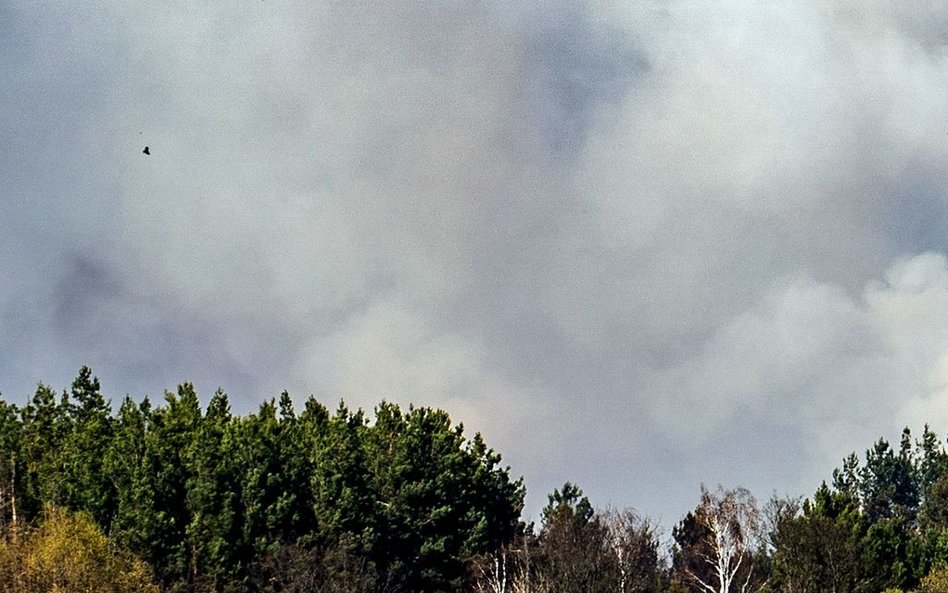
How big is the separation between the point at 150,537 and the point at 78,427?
2416 centimetres

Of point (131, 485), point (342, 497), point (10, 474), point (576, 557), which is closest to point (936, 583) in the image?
point (576, 557)

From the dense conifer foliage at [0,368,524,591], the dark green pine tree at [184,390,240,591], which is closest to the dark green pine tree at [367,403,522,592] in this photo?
the dense conifer foliage at [0,368,524,591]

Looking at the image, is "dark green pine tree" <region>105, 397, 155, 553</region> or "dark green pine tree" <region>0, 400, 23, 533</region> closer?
"dark green pine tree" <region>105, 397, 155, 553</region>

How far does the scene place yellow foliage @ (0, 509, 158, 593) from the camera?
67.7m

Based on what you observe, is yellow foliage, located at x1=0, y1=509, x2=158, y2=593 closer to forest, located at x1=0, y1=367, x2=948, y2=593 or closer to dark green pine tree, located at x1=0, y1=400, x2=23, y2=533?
forest, located at x1=0, y1=367, x2=948, y2=593

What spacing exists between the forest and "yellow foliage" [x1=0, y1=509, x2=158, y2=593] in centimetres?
31

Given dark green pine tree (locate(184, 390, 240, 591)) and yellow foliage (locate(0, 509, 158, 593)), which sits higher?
dark green pine tree (locate(184, 390, 240, 591))

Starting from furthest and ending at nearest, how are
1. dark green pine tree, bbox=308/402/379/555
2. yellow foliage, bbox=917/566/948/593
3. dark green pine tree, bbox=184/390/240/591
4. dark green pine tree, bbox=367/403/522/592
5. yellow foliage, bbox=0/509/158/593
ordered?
dark green pine tree, bbox=367/403/522/592 → dark green pine tree, bbox=308/402/379/555 → dark green pine tree, bbox=184/390/240/591 → yellow foliage, bbox=917/566/948/593 → yellow foliage, bbox=0/509/158/593

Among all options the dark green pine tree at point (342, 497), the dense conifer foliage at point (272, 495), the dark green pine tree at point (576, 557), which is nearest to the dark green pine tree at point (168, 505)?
the dense conifer foliage at point (272, 495)

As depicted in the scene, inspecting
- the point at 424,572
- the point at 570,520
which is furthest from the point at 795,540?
the point at 424,572

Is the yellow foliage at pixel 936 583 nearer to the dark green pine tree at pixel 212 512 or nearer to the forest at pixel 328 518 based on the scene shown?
the forest at pixel 328 518

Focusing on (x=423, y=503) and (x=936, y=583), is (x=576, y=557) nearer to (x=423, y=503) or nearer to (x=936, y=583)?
(x=423, y=503)

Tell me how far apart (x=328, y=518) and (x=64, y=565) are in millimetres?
22619

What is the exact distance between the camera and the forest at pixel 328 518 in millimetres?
84875
